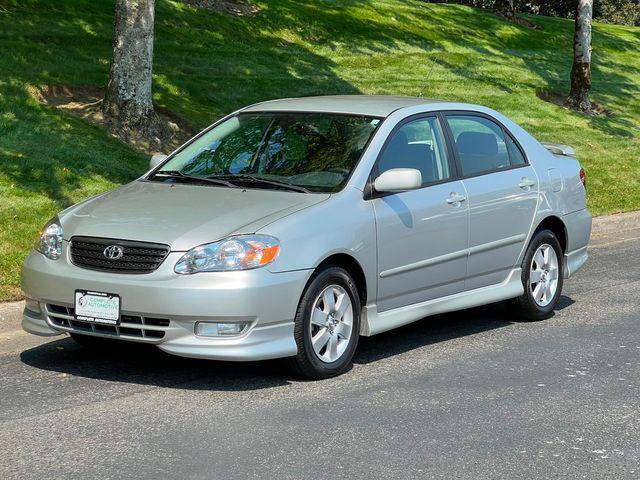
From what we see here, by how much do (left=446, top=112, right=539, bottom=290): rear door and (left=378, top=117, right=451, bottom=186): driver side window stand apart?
0.16m

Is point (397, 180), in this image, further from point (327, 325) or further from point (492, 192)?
point (492, 192)

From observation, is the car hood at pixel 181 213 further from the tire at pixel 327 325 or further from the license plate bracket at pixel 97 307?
the tire at pixel 327 325

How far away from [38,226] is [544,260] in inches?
186

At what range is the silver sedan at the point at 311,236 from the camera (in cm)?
674

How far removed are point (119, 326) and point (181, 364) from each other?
0.84m

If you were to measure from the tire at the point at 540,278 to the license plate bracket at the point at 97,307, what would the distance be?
11.4 feet

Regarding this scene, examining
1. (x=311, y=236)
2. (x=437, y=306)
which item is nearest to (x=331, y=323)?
(x=311, y=236)

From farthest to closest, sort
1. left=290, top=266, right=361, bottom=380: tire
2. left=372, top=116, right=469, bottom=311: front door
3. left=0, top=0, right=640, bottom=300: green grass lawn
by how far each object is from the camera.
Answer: left=0, top=0, right=640, bottom=300: green grass lawn < left=372, top=116, right=469, bottom=311: front door < left=290, top=266, right=361, bottom=380: tire

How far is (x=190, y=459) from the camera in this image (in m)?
5.60

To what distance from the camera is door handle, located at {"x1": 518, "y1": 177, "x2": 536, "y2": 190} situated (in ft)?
29.2

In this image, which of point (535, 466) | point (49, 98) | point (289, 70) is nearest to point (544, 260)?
point (535, 466)

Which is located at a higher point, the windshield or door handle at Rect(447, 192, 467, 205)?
the windshield

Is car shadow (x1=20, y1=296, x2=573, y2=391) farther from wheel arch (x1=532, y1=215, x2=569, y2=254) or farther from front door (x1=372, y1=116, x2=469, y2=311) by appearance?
wheel arch (x1=532, y1=215, x2=569, y2=254)

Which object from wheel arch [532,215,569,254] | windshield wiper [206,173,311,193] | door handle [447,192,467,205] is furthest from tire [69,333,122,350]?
wheel arch [532,215,569,254]
